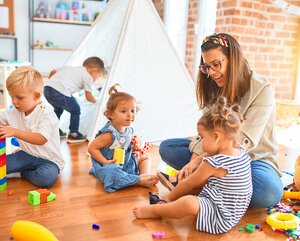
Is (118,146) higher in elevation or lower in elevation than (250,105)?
lower

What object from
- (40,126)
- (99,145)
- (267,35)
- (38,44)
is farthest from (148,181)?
(38,44)

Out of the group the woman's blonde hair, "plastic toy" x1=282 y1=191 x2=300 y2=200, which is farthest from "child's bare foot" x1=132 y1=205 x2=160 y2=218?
"plastic toy" x1=282 y1=191 x2=300 y2=200

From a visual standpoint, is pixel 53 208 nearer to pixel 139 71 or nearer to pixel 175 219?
pixel 175 219

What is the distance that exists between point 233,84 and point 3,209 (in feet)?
3.33

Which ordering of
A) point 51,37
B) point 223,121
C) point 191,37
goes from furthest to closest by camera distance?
point 51,37 < point 191,37 < point 223,121

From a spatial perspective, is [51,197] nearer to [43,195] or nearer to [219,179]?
[43,195]

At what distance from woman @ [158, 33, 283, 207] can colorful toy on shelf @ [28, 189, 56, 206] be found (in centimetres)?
A: 49

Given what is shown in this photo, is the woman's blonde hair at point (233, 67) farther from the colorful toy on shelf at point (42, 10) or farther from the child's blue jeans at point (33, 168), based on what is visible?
the colorful toy on shelf at point (42, 10)

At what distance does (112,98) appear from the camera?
1725 millimetres

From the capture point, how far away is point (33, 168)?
65.8 inches

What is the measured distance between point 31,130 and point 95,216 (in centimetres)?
54

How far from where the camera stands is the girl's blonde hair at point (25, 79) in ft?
5.02

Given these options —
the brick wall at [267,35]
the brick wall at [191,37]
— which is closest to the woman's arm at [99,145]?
the brick wall at [267,35]

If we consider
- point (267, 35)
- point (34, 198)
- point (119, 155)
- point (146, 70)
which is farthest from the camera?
point (267, 35)
